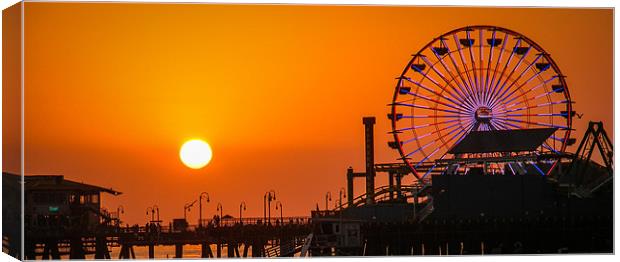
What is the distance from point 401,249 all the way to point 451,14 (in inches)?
604

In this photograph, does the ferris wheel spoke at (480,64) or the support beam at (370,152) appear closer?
the ferris wheel spoke at (480,64)

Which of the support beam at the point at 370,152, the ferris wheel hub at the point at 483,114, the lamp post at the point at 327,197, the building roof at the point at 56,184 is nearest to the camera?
the ferris wheel hub at the point at 483,114

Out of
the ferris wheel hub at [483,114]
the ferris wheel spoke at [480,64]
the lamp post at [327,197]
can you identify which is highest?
the ferris wheel spoke at [480,64]

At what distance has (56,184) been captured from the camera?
6825cm

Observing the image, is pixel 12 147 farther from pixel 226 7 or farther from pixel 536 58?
pixel 536 58

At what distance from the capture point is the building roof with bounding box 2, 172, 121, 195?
2601 inches

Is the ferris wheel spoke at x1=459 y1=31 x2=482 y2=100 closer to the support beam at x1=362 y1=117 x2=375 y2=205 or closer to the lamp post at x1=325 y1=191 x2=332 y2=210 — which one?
the support beam at x1=362 y1=117 x2=375 y2=205

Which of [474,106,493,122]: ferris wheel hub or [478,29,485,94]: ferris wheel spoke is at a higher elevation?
[478,29,485,94]: ferris wheel spoke

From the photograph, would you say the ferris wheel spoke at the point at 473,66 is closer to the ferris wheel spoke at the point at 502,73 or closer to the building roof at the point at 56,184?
the ferris wheel spoke at the point at 502,73

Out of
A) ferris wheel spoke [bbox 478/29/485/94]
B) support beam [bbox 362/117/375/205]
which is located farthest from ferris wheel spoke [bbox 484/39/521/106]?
support beam [bbox 362/117/375/205]

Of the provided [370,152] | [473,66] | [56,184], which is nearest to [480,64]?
[473,66]

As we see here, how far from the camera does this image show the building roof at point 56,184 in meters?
66.1

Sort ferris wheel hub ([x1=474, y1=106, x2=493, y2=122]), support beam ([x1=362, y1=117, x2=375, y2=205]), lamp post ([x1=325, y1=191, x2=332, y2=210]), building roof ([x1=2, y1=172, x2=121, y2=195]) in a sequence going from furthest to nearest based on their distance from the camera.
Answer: lamp post ([x1=325, y1=191, x2=332, y2=210])
support beam ([x1=362, y1=117, x2=375, y2=205])
building roof ([x1=2, y1=172, x2=121, y2=195])
ferris wheel hub ([x1=474, y1=106, x2=493, y2=122])

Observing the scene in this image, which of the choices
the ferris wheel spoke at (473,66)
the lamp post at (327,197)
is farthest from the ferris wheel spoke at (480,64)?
the lamp post at (327,197)
